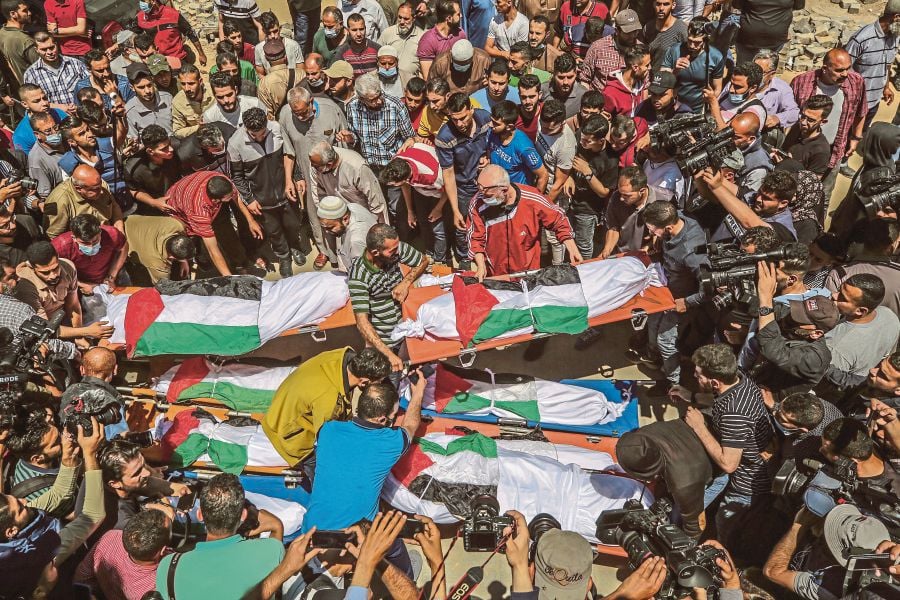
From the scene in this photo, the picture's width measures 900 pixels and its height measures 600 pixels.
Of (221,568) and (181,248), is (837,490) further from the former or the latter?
(181,248)

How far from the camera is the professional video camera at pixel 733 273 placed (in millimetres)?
4762

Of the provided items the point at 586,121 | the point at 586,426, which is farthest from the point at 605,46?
the point at 586,426

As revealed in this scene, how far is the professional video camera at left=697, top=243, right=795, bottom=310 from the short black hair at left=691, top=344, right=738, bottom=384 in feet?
2.17

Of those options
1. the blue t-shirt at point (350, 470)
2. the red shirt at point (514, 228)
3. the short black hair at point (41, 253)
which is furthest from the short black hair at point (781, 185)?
the short black hair at point (41, 253)

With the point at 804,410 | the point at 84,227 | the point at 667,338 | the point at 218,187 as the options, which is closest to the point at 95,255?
the point at 84,227

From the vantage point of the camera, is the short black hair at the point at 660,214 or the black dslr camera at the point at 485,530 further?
the short black hair at the point at 660,214

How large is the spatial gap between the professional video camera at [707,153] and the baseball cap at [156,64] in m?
5.74

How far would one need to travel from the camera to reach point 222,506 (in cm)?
385

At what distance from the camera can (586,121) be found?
6207 mm

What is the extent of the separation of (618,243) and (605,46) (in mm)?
2633

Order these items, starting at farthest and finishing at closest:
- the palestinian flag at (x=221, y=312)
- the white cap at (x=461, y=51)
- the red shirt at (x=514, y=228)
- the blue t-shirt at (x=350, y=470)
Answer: the white cap at (x=461, y=51), the red shirt at (x=514, y=228), the palestinian flag at (x=221, y=312), the blue t-shirt at (x=350, y=470)

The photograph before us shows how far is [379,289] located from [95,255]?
8.37ft

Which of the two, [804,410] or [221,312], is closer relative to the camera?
[804,410]

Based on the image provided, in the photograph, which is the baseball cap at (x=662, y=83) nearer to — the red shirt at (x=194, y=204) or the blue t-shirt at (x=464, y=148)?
the blue t-shirt at (x=464, y=148)
